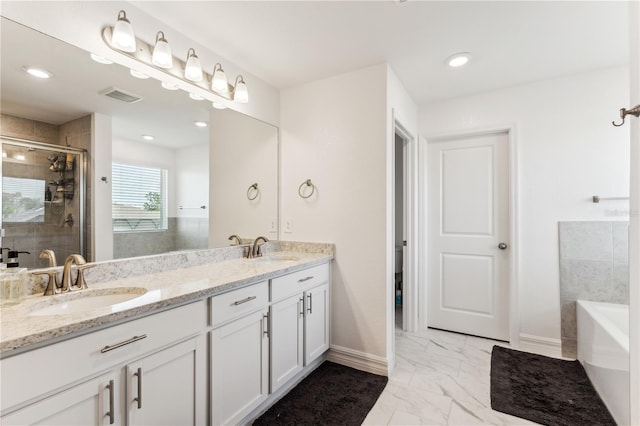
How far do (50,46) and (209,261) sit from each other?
1395 millimetres

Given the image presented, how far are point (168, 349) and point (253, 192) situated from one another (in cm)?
152

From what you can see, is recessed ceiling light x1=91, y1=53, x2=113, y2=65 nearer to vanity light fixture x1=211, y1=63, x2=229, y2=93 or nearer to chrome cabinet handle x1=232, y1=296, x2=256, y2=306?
vanity light fixture x1=211, y1=63, x2=229, y2=93

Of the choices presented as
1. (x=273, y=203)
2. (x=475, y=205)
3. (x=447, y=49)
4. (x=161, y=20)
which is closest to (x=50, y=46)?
(x=161, y=20)

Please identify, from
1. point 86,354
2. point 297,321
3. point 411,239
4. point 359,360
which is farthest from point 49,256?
point 411,239

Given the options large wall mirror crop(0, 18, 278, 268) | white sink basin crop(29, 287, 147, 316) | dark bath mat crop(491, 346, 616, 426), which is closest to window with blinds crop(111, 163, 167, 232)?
large wall mirror crop(0, 18, 278, 268)

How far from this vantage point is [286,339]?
1.90 m

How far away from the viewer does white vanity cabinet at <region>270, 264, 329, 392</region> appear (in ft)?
5.97

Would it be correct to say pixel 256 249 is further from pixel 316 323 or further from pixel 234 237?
pixel 316 323

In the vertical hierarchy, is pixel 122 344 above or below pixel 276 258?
below

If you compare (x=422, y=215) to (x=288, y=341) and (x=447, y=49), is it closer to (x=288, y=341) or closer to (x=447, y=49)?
(x=447, y=49)

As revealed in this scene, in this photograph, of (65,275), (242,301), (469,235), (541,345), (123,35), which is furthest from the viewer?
(469,235)

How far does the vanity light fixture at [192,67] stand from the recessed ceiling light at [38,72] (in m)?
0.66

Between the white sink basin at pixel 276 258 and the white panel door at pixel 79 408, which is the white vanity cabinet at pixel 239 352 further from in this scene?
the white sink basin at pixel 276 258

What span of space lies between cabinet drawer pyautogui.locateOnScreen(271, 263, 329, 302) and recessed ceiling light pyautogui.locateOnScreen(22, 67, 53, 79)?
58.7 inches
